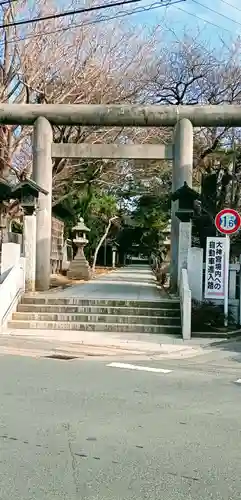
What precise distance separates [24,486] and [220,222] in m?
11.8

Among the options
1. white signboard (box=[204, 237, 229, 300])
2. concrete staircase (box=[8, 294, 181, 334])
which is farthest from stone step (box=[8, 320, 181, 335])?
white signboard (box=[204, 237, 229, 300])

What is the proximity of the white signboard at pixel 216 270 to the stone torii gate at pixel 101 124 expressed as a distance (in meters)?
3.69

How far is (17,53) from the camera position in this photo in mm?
24016

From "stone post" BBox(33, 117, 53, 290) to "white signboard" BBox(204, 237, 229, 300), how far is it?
5540 millimetres

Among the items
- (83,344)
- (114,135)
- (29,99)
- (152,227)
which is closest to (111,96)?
(114,135)

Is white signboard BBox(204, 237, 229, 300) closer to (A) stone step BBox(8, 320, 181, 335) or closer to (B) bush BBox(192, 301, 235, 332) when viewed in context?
(B) bush BBox(192, 301, 235, 332)

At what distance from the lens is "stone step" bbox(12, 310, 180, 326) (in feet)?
50.8

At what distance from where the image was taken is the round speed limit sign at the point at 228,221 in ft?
51.1

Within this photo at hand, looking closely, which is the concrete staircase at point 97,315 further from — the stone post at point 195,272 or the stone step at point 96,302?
the stone post at point 195,272

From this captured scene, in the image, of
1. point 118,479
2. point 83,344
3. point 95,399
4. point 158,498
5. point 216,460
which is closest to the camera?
point 158,498

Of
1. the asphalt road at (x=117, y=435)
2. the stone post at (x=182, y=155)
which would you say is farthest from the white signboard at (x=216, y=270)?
the asphalt road at (x=117, y=435)

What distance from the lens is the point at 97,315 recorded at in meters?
15.6

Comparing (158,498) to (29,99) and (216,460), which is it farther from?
(29,99)

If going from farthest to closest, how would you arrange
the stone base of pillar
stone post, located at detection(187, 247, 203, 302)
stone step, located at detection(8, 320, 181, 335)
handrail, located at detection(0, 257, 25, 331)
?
the stone base of pillar → stone post, located at detection(187, 247, 203, 302) → stone step, located at detection(8, 320, 181, 335) → handrail, located at detection(0, 257, 25, 331)
